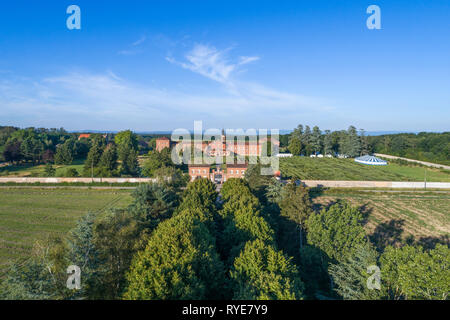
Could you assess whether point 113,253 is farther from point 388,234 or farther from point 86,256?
point 388,234

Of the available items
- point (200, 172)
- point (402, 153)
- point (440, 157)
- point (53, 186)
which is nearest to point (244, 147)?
point (200, 172)

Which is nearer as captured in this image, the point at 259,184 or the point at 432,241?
the point at 432,241

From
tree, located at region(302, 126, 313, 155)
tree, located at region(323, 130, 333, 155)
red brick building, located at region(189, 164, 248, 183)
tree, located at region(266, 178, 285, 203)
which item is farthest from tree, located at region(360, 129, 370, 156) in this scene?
tree, located at region(266, 178, 285, 203)

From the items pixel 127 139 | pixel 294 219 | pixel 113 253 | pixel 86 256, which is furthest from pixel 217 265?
pixel 127 139

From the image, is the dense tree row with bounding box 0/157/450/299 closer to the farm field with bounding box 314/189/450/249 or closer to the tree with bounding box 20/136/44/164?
the farm field with bounding box 314/189/450/249
